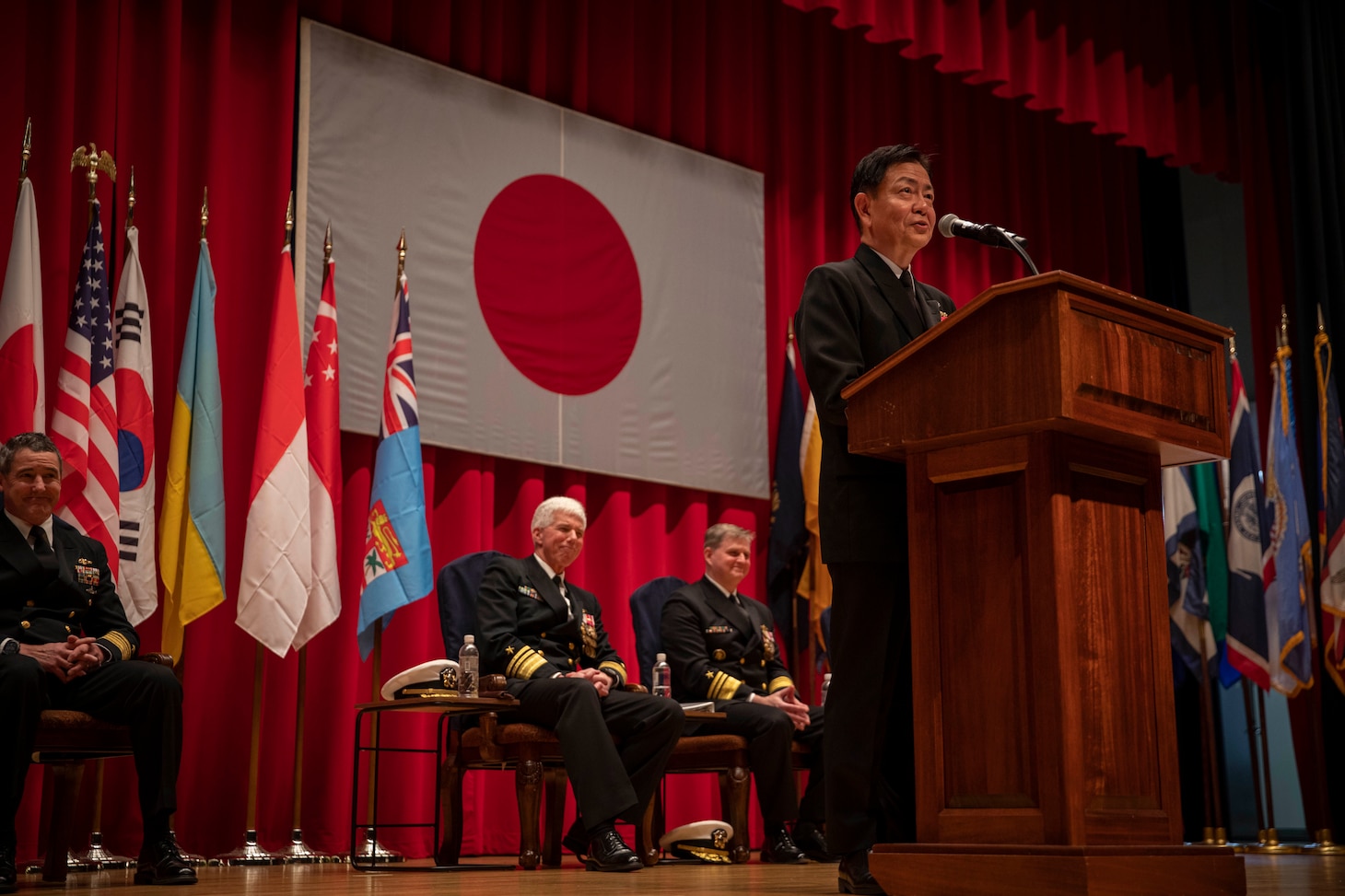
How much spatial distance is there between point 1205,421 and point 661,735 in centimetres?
228

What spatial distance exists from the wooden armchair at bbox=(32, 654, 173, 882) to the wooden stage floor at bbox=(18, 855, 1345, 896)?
84mm

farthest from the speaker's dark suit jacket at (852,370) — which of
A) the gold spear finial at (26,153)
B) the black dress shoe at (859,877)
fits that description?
the gold spear finial at (26,153)

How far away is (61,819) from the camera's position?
3438 mm

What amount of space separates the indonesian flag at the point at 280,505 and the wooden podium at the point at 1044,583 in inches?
106

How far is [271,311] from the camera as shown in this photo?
4766 millimetres

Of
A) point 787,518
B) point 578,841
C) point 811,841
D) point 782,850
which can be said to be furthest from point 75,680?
point 787,518

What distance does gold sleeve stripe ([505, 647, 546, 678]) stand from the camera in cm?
409

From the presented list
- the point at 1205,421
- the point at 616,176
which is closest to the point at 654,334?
the point at 616,176

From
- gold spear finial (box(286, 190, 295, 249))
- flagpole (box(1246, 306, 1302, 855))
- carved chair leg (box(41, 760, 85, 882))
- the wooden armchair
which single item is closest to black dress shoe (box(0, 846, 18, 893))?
the wooden armchair

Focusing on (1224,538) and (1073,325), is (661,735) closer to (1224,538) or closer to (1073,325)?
(1073,325)

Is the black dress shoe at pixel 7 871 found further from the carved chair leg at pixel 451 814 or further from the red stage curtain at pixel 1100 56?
the red stage curtain at pixel 1100 56

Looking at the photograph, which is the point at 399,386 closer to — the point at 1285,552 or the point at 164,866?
the point at 164,866

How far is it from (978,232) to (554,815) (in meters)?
2.69

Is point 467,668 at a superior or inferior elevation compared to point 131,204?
inferior
